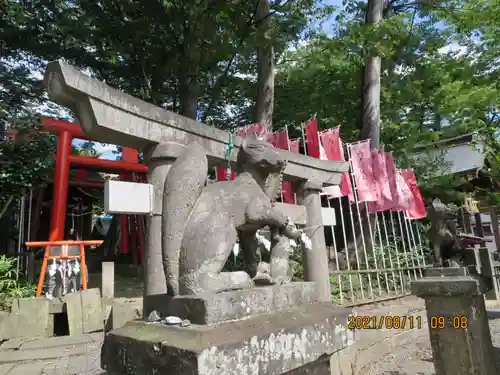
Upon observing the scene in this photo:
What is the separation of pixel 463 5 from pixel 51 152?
1077 centimetres

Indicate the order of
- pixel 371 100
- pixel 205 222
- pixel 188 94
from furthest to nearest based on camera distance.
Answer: pixel 371 100, pixel 188 94, pixel 205 222

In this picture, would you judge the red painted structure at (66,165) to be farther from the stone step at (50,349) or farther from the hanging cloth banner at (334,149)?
the hanging cloth banner at (334,149)

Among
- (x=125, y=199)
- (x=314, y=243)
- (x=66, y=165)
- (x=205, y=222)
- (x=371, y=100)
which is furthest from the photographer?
(x=371, y=100)

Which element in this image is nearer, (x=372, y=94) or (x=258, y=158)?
(x=258, y=158)

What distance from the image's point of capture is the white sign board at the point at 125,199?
122 inches

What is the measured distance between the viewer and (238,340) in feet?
4.73

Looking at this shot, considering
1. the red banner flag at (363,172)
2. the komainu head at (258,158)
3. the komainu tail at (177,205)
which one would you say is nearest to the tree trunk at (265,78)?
the red banner flag at (363,172)

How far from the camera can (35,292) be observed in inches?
254

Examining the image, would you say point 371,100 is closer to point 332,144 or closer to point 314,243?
point 332,144

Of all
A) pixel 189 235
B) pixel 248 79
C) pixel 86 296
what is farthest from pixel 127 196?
pixel 248 79

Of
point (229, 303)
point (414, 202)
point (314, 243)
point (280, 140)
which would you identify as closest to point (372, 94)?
point (414, 202)

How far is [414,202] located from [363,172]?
6.20ft
